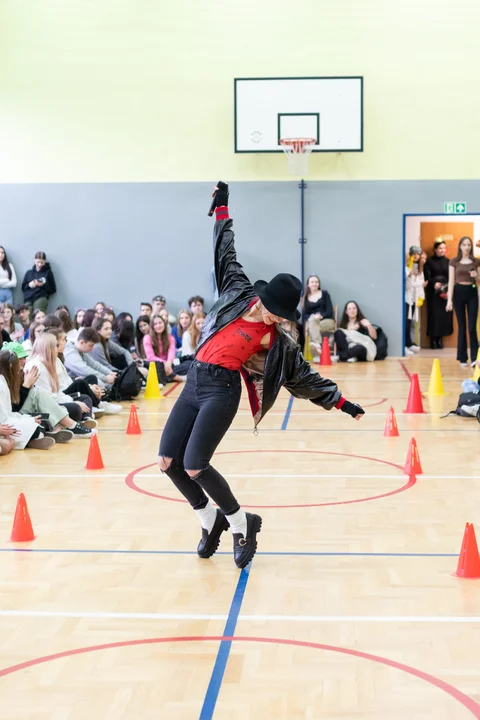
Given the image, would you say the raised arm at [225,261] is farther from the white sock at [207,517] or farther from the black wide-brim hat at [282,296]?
the white sock at [207,517]

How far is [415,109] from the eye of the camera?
15133 mm

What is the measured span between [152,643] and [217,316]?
1648 mm

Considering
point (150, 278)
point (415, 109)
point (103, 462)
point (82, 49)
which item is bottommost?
point (103, 462)

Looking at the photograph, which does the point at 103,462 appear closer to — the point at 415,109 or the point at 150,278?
the point at 150,278

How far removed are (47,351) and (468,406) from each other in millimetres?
4118

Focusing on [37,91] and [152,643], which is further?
[37,91]

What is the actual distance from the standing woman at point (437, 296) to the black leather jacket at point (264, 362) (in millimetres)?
12632

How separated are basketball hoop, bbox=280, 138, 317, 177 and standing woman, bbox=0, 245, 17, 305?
499 centimetres

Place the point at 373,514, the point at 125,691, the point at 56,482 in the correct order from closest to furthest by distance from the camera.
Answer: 1. the point at 125,691
2. the point at 373,514
3. the point at 56,482

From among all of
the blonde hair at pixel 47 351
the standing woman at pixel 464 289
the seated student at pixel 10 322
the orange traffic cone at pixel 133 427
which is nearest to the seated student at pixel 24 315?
the seated student at pixel 10 322

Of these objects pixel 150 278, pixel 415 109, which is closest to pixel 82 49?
pixel 150 278

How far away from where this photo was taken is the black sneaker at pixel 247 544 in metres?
4.60

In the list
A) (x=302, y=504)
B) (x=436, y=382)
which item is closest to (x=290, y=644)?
(x=302, y=504)

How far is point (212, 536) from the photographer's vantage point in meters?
4.75
